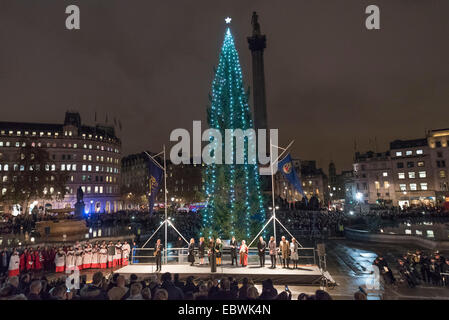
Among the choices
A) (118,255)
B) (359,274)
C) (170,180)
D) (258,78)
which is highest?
(258,78)

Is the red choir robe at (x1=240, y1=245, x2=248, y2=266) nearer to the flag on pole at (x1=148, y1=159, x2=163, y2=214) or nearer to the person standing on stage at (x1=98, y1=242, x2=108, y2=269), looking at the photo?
the flag on pole at (x1=148, y1=159, x2=163, y2=214)

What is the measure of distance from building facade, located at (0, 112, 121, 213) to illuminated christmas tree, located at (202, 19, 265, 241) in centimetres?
7063

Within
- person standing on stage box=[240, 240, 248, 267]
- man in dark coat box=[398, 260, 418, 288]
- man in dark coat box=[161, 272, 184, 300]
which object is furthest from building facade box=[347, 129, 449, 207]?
man in dark coat box=[161, 272, 184, 300]

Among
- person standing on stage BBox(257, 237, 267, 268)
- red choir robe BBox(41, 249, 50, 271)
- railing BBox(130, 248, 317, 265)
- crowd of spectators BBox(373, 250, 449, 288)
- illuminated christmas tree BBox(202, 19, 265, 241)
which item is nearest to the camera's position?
crowd of spectators BBox(373, 250, 449, 288)

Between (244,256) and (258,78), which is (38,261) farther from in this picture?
(258,78)

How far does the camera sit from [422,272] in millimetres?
13547

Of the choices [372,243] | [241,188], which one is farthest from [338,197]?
[241,188]

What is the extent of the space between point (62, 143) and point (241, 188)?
270 feet

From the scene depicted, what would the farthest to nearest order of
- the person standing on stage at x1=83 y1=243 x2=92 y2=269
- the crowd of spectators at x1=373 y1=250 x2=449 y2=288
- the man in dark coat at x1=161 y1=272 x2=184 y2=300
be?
the person standing on stage at x1=83 y1=243 x2=92 y2=269 < the crowd of spectators at x1=373 y1=250 x2=449 y2=288 < the man in dark coat at x1=161 y1=272 x2=184 y2=300

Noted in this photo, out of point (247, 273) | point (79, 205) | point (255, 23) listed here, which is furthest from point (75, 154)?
point (247, 273)

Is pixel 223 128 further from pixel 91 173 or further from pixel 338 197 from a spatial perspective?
pixel 338 197

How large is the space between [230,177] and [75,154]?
80072mm

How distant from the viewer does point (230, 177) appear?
19203mm

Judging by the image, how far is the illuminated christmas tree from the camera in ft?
61.8
